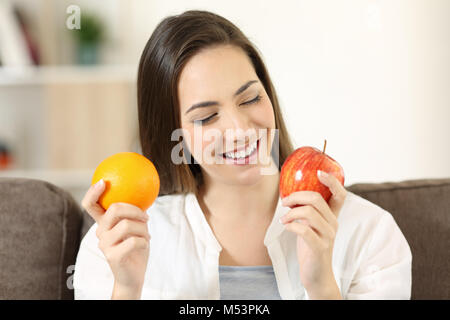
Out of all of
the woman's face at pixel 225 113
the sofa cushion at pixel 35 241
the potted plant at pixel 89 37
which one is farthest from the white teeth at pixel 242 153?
the potted plant at pixel 89 37

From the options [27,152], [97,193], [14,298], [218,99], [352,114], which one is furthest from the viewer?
[27,152]

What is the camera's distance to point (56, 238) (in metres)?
1.21

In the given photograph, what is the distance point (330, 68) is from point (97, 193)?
69.4 inches

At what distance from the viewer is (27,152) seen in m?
2.74

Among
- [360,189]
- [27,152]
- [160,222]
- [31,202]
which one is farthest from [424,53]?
[27,152]

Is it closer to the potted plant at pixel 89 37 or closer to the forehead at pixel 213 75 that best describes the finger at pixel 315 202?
the forehead at pixel 213 75

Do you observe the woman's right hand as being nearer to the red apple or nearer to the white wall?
the red apple

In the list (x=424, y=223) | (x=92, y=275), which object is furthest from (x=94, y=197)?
(x=424, y=223)

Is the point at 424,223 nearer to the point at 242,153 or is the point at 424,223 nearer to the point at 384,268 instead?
the point at 384,268

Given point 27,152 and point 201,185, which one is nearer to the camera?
point 201,185

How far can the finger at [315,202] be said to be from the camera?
0.88 metres

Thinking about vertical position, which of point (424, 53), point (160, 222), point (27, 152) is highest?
point (424, 53)

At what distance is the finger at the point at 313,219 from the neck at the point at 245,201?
318mm
